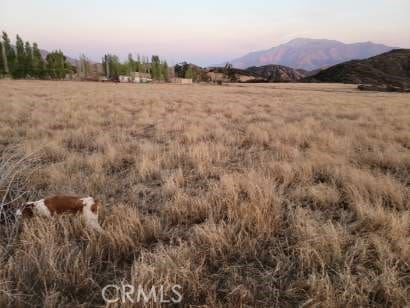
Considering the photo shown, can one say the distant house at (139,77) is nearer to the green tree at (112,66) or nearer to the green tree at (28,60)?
the green tree at (112,66)

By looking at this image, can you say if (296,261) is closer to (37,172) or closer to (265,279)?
(265,279)

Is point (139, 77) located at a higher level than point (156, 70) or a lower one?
lower

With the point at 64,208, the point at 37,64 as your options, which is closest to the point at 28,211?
the point at 64,208

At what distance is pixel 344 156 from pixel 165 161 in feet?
11.8

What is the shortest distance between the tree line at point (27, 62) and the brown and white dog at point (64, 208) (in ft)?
233

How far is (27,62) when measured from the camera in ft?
200

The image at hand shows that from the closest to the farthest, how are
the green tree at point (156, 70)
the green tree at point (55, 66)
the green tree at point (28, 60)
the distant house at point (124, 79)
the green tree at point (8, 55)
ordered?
the green tree at point (8, 55)
the green tree at point (28, 60)
the green tree at point (55, 66)
the distant house at point (124, 79)
the green tree at point (156, 70)

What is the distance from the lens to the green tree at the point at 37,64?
6156cm

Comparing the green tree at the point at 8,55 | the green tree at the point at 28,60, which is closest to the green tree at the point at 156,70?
the green tree at the point at 28,60

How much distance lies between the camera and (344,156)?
17.6 ft

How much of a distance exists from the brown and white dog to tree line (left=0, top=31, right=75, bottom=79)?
2794 inches

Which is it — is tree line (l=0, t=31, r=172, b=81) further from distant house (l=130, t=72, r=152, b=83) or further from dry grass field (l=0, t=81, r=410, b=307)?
dry grass field (l=0, t=81, r=410, b=307)

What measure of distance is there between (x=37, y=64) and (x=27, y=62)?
199 cm

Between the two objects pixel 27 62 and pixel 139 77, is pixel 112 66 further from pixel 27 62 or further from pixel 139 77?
pixel 27 62
